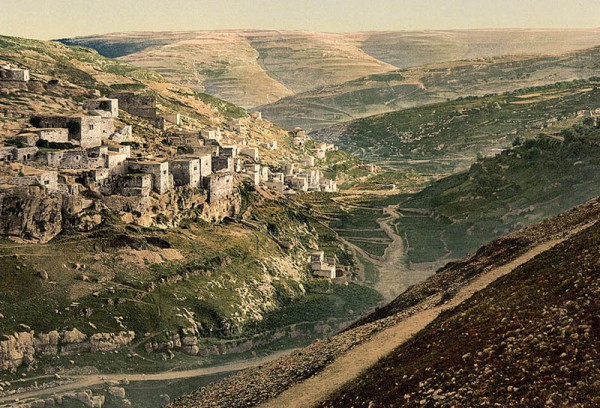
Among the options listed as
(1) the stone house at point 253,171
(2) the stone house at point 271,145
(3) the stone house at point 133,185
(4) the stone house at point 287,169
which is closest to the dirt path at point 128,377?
(3) the stone house at point 133,185

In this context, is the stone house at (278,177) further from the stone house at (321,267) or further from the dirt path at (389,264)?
the stone house at (321,267)

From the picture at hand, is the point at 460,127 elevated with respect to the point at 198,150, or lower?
lower

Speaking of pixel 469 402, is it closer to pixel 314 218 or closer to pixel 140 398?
pixel 140 398

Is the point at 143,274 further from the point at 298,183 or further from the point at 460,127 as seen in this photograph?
the point at 460,127

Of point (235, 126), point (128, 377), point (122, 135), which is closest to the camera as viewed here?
point (128, 377)

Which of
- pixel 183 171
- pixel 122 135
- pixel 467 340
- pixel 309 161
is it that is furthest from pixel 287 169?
pixel 467 340

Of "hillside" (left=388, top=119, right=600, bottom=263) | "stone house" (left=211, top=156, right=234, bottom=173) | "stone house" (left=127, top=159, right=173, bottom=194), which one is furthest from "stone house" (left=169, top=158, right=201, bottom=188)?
"hillside" (left=388, top=119, right=600, bottom=263)

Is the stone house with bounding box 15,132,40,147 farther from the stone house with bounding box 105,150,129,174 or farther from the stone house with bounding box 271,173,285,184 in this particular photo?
the stone house with bounding box 271,173,285,184
